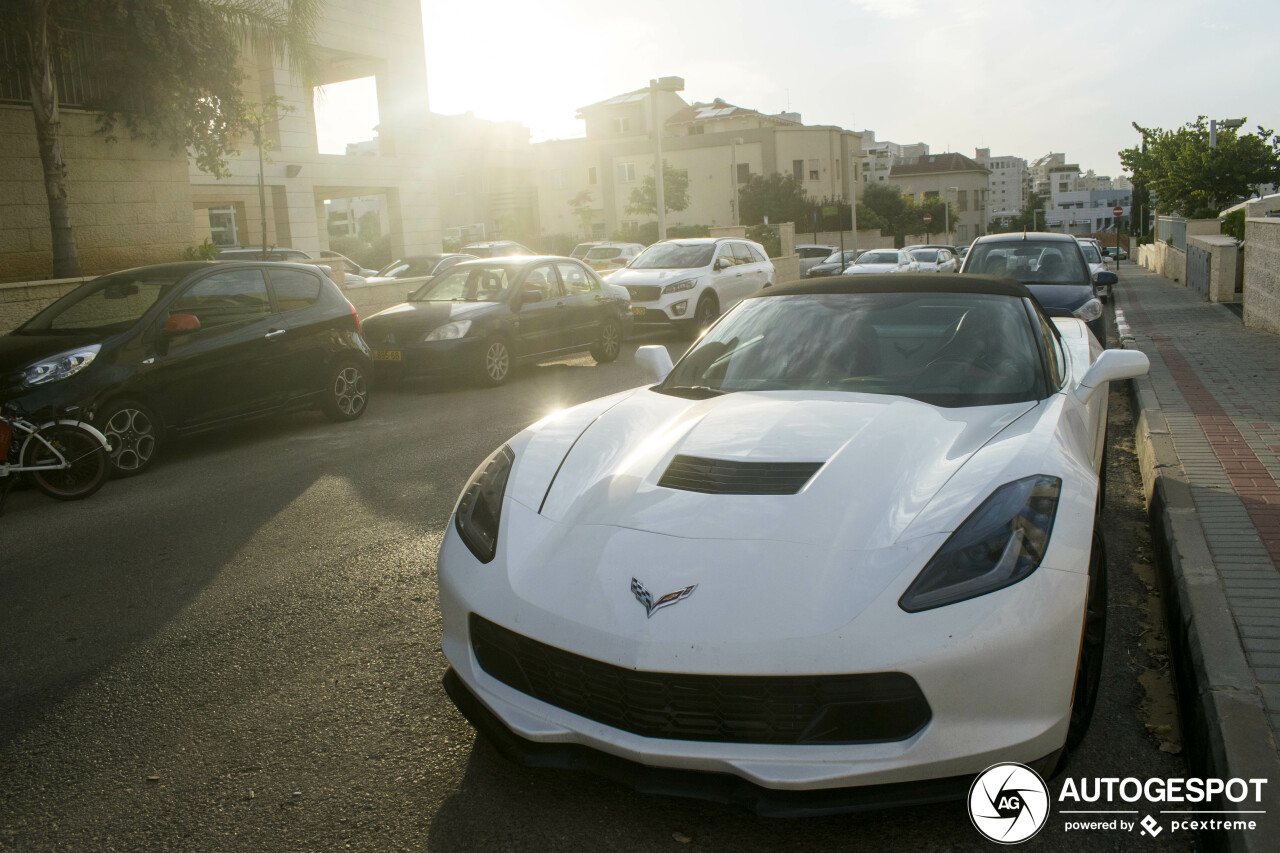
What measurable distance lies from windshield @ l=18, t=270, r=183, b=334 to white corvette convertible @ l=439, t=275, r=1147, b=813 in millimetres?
5846

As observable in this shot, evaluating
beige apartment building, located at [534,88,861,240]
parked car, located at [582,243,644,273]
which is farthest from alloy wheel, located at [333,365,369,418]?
beige apartment building, located at [534,88,861,240]

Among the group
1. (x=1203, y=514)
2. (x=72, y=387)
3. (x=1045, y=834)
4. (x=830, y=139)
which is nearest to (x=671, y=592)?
(x=1045, y=834)

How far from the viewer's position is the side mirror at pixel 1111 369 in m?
4.05

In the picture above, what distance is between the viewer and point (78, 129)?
46.4 ft

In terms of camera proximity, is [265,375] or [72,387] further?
[265,375]

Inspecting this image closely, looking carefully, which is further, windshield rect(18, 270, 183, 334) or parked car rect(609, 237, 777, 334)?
parked car rect(609, 237, 777, 334)

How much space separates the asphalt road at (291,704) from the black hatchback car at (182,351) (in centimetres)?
110

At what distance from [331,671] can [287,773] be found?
75cm

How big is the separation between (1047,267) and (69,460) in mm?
10476

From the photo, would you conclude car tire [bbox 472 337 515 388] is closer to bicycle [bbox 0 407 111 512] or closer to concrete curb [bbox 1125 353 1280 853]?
bicycle [bbox 0 407 111 512]

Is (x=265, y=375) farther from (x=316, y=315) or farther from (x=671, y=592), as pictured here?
(x=671, y=592)

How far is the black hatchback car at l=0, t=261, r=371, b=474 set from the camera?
7.42 m

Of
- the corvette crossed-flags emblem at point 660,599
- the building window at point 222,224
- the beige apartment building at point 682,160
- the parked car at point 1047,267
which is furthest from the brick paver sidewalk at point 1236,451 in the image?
the beige apartment building at point 682,160

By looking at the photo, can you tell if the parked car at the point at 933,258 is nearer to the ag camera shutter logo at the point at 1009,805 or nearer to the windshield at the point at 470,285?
the windshield at the point at 470,285
